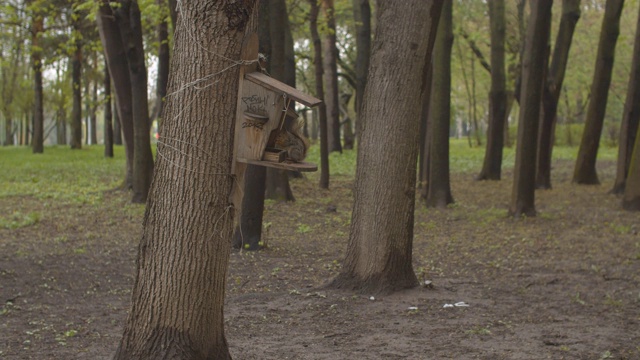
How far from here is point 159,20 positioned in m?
17.1

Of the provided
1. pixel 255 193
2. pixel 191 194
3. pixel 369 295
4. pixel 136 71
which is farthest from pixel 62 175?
pixel 191 194

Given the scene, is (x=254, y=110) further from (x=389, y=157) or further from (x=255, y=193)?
(x=255, y=193)

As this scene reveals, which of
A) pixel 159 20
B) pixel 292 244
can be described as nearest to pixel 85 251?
pixel 292 244

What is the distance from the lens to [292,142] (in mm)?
5383

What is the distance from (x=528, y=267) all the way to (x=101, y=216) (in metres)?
8.07

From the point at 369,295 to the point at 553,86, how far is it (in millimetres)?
12123

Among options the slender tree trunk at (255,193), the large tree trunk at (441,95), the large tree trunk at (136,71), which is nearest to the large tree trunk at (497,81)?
the large tree trunk at (441,95)

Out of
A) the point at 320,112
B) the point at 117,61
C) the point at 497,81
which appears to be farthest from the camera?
the point at 497,81

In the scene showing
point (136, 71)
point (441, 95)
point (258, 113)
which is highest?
point (136, 71)

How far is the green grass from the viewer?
18.1 meters

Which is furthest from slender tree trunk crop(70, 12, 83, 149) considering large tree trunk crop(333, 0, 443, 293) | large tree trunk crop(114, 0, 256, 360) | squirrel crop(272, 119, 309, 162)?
large tree trunk crop(114, 0, 256, 360)

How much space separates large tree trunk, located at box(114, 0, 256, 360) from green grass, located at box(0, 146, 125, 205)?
39.6 ft

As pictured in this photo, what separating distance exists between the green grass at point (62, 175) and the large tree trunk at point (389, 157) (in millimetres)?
9567

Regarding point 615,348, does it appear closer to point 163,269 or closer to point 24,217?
point 163,269
